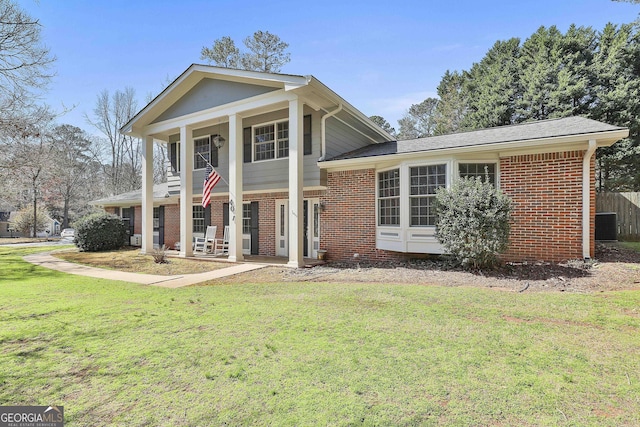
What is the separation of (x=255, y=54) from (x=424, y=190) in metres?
21.7

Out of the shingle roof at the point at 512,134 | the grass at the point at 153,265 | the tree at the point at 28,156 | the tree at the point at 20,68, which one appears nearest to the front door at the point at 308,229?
the shingle roof at the point at 512,134

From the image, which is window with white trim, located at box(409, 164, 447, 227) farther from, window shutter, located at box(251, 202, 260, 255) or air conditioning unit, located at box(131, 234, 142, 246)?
air conditioning unit, located at box(131, 234, 142, 246)

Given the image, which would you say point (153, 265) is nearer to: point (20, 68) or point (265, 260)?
point (265, 260)

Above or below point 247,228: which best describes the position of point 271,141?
above

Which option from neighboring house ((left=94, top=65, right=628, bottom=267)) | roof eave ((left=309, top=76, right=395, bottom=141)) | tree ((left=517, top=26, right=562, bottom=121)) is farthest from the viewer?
tree ((left=517, top=26, right=562, bottom=121))

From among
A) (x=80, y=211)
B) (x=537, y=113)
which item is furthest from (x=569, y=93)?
(x=80, y=211)

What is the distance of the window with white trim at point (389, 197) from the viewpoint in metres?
9.34

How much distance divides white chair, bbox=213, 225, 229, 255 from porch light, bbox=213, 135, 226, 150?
3.26 metres

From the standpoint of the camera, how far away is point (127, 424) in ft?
7.16

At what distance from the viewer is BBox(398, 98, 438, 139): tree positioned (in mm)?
34469

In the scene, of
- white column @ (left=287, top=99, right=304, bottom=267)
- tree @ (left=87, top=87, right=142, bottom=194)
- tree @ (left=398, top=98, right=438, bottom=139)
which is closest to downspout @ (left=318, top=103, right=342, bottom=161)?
white column @ (left=287, top=99, right=304, bottom=267)

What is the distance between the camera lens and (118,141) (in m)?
32.9

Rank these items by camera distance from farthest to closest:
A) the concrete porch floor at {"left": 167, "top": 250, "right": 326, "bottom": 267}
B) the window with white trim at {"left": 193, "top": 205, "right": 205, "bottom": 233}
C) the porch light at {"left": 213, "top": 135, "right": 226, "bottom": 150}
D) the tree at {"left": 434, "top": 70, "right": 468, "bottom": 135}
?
the tree at {"left": 434, "top": 70, "right": 468, "bottom": 135} → the window with white trim at {"left": 193, "top": 205, "right": 205, "bottom": 233} → the porch light at {"left": 213, "top": 135, "right": 226, "bottom": 150} → the concrete porch floor at {"left": 167, "top": 250, "right": 326, "bottom": 267}
